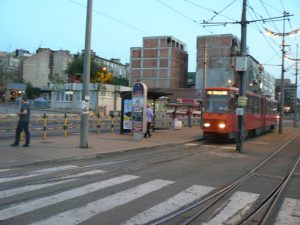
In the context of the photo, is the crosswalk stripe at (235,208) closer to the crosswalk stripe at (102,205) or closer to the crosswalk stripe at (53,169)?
the crosswalk stripe at (102,205)

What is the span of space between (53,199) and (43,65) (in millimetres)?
110070

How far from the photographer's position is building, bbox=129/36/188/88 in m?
115

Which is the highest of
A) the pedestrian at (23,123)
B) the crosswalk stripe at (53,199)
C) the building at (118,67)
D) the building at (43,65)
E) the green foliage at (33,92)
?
the building at (118,67)

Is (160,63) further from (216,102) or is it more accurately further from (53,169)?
(53,169)

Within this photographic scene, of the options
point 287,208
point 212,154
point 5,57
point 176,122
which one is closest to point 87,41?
point 212,154

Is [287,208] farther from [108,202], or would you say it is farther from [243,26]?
[243,26]

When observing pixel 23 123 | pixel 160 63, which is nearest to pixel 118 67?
pixel 160 63

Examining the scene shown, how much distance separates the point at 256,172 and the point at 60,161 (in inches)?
234

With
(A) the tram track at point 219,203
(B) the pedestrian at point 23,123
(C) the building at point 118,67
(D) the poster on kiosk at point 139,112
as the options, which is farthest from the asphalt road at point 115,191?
(C) the building at point 118,67

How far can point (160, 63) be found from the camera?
11681 centimetres

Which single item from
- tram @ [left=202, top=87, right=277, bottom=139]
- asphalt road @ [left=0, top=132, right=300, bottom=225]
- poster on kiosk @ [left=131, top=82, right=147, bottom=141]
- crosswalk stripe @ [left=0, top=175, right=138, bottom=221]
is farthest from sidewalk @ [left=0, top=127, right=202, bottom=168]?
tram @ [left=202, top=87, right=277, bottom=139]

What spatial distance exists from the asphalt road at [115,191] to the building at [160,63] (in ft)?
338

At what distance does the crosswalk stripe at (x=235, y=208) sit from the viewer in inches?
253

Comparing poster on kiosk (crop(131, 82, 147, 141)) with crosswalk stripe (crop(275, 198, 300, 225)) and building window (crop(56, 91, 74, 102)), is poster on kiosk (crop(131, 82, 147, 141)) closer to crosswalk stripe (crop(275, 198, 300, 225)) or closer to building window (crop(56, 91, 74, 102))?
crosswalk stripe (crop(275, 198, 300, 225))
